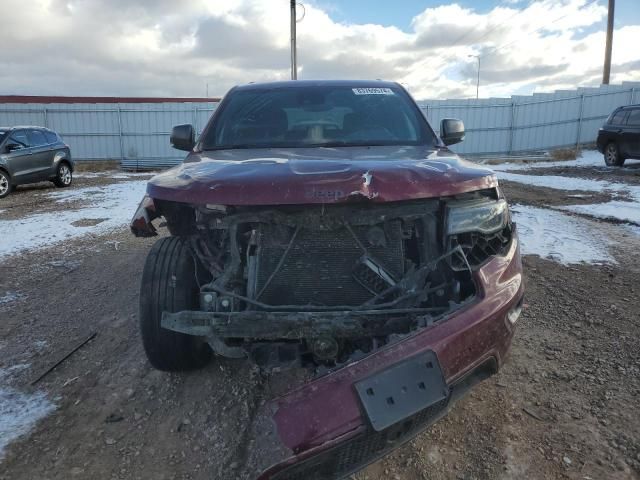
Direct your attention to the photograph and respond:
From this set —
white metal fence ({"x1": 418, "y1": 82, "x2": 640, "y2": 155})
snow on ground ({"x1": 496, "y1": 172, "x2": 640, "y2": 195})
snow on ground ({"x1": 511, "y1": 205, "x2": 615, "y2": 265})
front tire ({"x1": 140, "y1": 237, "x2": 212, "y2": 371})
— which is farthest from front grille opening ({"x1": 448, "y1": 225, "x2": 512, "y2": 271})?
white metal fence ({"x1": 418, "y1": 82, "x2": 640, "y2": 155})

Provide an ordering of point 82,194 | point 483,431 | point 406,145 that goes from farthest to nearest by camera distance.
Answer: point 82,194 → point 406,145 → point 483,431

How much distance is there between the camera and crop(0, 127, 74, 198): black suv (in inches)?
450

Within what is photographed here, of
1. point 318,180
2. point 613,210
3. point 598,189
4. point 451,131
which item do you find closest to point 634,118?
point 598,189

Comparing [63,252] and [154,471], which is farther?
[63,252]

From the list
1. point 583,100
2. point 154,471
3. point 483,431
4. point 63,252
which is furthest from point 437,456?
point 583,100

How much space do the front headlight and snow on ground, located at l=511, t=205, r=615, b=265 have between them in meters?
3.12

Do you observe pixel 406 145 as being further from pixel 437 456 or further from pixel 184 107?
pixel 184 107

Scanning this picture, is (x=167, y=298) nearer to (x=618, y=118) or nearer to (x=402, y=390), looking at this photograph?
(x=402, y=390)

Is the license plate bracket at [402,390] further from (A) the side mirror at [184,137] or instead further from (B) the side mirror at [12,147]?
(B) the side mirror at [12,147]

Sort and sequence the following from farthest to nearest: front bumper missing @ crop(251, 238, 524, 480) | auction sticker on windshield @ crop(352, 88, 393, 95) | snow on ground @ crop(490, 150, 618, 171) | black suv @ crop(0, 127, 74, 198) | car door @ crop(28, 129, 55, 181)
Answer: snow on ground @ crop(490, 150, 618, 171) → car door @ crop(28, 129, 55, 181) → black suv @ crop(0, 127, 74, 198) → auction sticker on windshield @ crop(352, 88, 393, 95) → front bumper missing @ crop(251, 238, 524, 480)

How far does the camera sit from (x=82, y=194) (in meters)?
11.6

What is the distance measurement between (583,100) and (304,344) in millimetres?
23088

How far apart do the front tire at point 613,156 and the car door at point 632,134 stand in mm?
341

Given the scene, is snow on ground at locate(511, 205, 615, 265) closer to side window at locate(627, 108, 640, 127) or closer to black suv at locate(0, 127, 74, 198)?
side window at locate(627, 108, 640, 127)
